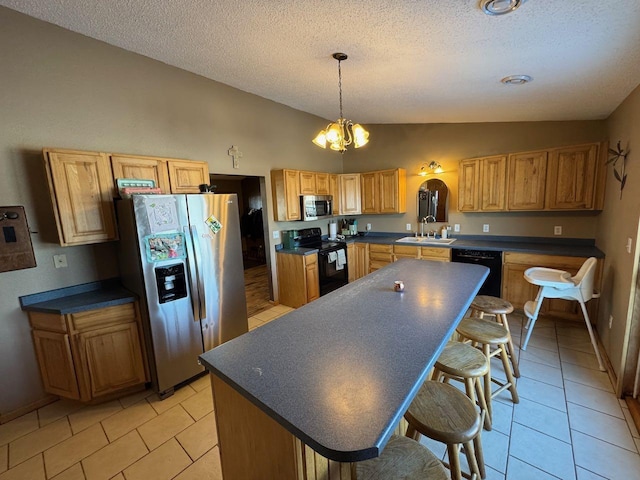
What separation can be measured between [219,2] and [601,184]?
4037 millimetres

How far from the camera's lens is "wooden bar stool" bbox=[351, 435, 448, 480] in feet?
3.06

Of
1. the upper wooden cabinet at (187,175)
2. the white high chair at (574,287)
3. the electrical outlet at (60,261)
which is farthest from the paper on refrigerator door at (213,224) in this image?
the white high chair at (574,287)

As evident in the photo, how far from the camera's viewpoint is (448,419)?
1.13m

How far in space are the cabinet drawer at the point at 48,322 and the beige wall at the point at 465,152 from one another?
4.37 meters

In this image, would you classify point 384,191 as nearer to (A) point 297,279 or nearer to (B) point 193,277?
(A) point 297,279

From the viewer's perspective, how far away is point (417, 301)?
1702 mm

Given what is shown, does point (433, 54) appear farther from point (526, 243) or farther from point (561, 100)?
point (526, 243)

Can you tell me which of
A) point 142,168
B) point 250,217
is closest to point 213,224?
point 142,168

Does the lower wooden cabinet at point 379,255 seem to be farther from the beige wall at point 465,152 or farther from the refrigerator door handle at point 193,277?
the refrigerator door handle at point 193,277

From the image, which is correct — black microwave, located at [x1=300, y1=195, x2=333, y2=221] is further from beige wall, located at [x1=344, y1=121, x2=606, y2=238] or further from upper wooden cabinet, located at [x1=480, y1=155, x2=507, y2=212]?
upper wooden cabinet, located at [x1=480, y1=155, x2=507, y2=212]

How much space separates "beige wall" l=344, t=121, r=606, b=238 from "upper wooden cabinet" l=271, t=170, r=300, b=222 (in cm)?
167

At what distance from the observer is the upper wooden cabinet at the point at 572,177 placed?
305 cm

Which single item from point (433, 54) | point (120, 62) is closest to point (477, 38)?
point (433, 54)

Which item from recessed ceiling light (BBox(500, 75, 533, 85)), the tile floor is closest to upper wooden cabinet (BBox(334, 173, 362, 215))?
recessed ceiling light (BBox(500, 75, 533, 85))
